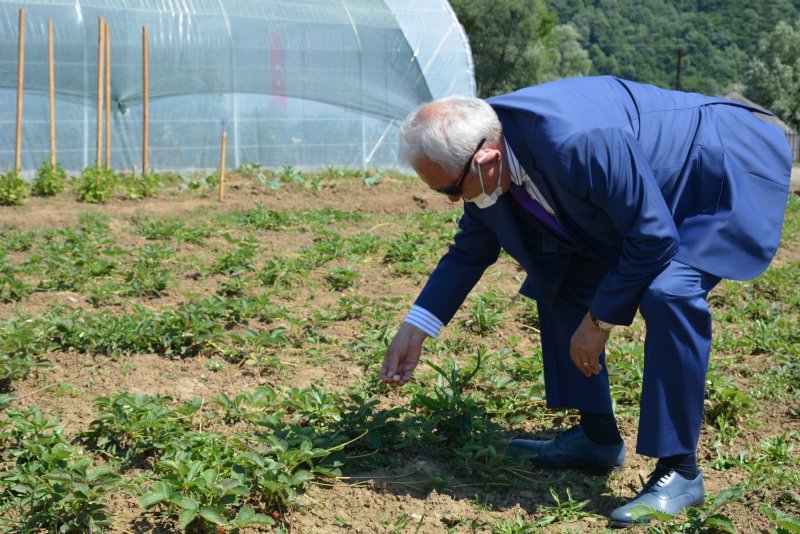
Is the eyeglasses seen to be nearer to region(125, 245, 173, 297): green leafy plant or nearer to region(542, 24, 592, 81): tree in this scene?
region(125, 245, 173, 297): green leafy plant

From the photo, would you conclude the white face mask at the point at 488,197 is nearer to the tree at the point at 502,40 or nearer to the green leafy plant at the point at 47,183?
the green leafy plant at the point at 47,183

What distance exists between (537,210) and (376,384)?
1.33 meters

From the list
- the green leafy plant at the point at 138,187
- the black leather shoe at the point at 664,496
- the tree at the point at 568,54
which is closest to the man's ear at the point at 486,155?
the black leather shoe at the point at 664,496

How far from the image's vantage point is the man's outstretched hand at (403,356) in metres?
2.89

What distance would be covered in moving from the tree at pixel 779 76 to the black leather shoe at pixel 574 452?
39205 millimetres

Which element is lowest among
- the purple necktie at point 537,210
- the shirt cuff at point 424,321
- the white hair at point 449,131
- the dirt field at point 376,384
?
the dirt field at point 376,384

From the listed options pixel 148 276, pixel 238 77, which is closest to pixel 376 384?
pixel 148 276

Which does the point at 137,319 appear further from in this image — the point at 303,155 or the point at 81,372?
the point at 303,155

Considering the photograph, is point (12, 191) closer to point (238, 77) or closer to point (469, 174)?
point (238, 77)

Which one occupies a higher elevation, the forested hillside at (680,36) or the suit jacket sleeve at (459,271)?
the suit jacket sleeve at (459,271)

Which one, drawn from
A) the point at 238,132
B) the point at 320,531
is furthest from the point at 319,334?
the point at 238,132

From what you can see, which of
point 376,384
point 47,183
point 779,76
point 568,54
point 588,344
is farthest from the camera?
point 568,54

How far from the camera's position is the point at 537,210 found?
2.60 m

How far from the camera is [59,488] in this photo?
7.92 ft
